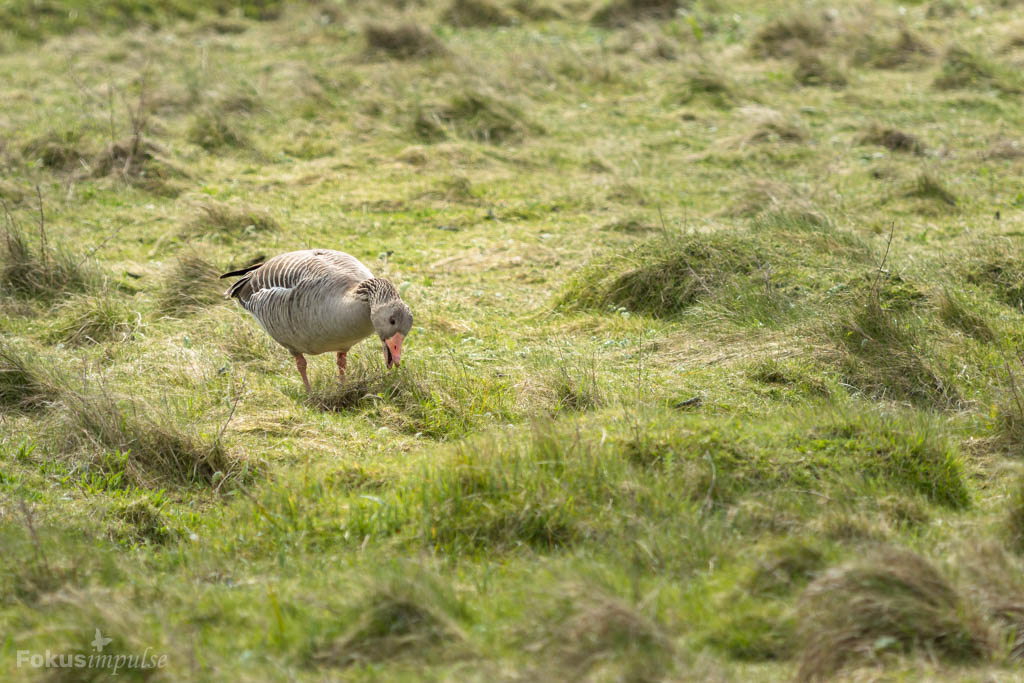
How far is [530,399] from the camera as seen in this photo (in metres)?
6.16

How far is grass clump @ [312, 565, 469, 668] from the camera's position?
3838 mm

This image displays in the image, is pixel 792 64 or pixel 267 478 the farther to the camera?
pixel 792 64

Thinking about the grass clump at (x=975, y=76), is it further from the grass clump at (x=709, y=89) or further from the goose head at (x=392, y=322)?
the goose head at (x=392, y=322)

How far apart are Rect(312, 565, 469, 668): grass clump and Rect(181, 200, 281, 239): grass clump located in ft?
22.1

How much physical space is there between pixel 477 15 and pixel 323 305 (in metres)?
14.7

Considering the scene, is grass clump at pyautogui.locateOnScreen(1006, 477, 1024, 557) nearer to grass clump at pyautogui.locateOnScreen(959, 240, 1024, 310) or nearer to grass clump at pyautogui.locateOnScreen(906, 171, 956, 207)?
grass clump at pyautogui.locateOnScreen(959, 240, 1024, 310)

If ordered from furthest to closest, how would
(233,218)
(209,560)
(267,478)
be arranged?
(233,218) → (267,478) → (209,560)

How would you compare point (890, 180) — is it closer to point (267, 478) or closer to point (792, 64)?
point (792, 64)

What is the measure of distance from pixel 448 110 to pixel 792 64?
5.84 meters

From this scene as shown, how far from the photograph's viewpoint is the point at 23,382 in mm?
6594

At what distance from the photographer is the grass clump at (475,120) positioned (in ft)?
43.5

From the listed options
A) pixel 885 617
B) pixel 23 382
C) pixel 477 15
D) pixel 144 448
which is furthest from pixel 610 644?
pixel 477 15

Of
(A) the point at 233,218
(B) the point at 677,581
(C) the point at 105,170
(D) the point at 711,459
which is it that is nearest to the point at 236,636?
(B) the point at 677,581

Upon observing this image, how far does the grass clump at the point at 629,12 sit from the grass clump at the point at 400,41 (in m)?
4.44
